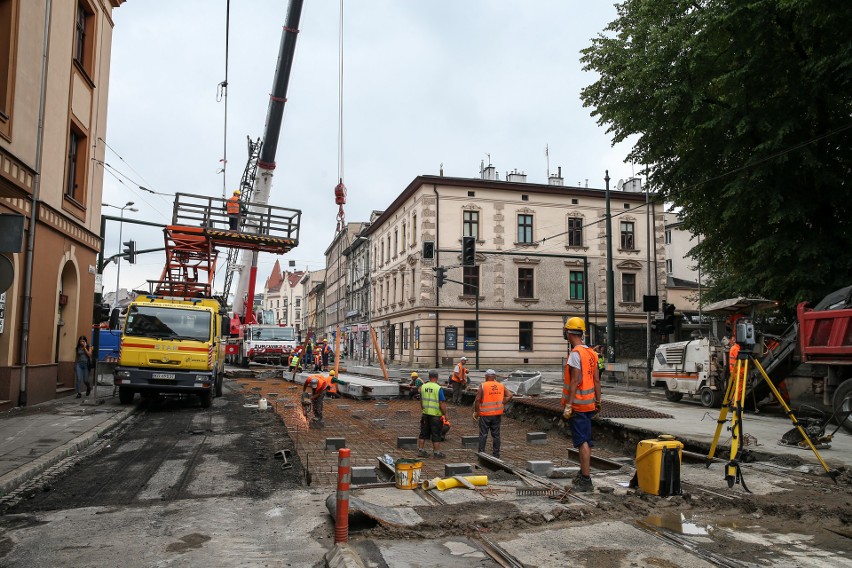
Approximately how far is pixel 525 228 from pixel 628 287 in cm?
822

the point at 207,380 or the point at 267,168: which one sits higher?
the point at 267,168

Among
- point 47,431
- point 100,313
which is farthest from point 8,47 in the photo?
point 100,313

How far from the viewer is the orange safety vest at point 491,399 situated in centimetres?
965

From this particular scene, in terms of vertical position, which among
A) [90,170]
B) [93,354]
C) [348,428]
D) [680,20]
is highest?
[680,20]

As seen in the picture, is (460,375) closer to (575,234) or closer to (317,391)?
(317,391)

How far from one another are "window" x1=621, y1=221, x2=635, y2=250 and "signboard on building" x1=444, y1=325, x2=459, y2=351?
43.8 feet

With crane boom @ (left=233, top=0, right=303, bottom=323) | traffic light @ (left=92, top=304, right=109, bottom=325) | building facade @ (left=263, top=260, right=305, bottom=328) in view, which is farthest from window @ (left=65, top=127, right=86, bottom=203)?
building facade @ (left=263, top=260, right=305, bottom=328)

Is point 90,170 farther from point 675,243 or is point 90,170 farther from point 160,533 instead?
point 675,243

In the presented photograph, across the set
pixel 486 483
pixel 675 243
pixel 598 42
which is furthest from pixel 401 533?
pixel 675 243

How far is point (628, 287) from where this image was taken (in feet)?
142

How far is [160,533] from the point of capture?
573cm

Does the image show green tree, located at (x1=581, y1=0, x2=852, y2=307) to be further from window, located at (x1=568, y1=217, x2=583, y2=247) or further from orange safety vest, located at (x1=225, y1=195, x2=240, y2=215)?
window, located at (x1=568, y1=217, x2=583, y2=247)

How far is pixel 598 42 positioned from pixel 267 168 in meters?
12.0

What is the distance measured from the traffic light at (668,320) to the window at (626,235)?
888 inches
